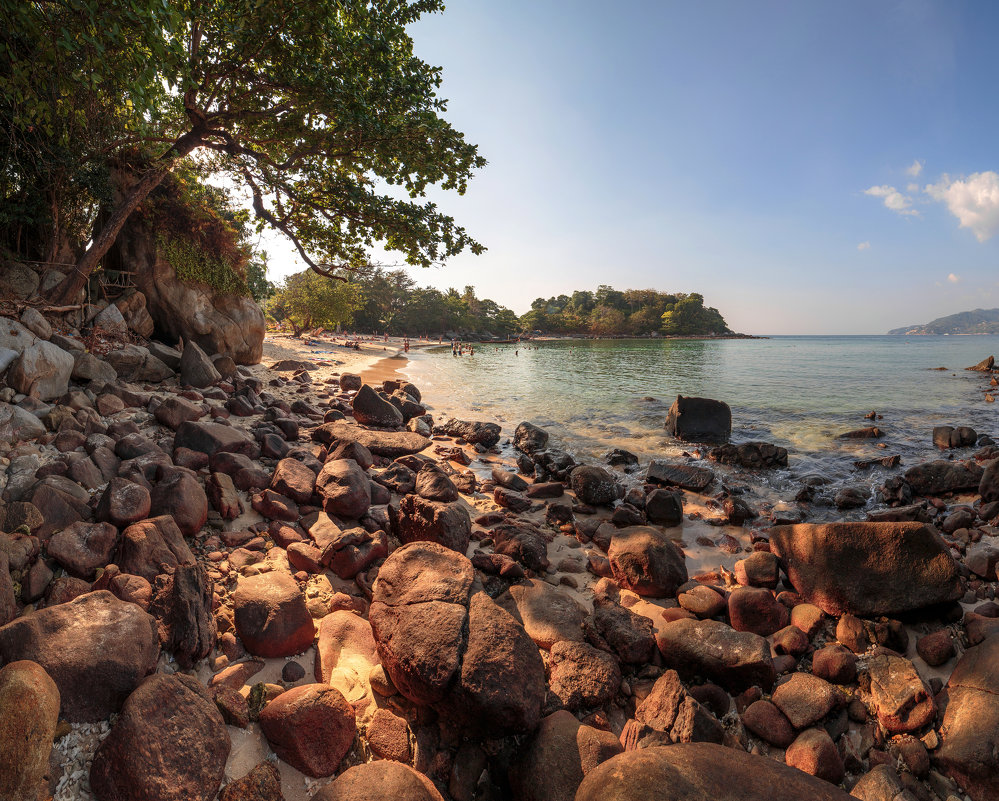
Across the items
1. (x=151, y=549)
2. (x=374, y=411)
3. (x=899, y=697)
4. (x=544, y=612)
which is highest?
(x=374, y=411)

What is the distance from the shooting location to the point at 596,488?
673 cm

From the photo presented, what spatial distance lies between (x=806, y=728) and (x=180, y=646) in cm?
405

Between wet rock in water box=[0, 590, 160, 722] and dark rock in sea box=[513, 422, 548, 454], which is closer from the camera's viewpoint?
wet rock in water box=[0, 590, 160, 722]

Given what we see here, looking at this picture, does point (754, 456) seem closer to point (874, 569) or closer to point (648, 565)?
point (874, 569)

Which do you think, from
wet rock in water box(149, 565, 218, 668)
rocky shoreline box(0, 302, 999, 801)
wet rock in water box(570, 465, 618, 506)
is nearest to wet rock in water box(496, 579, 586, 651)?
rocky shoreline box(0, 302, 999, 801)

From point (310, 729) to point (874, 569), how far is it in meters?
4.68

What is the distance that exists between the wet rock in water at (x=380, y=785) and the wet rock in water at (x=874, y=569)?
150 inches

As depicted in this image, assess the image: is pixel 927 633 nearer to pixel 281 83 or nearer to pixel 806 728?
pixel 806 728

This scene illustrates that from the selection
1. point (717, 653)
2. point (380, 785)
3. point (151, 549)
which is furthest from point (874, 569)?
point (151, 549)

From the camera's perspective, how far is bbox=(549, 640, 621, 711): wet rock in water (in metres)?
2.88

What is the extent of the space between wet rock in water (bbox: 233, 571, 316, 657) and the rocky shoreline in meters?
0.02

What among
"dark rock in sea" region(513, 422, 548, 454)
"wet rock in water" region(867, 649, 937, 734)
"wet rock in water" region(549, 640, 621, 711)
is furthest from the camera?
"dark rock in sea" region(513, 422, 548, 454)

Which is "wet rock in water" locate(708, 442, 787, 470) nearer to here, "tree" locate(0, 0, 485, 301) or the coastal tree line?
"tree" locate(0, 0, 485, 301)

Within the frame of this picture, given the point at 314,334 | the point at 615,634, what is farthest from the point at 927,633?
the point at 314,334
